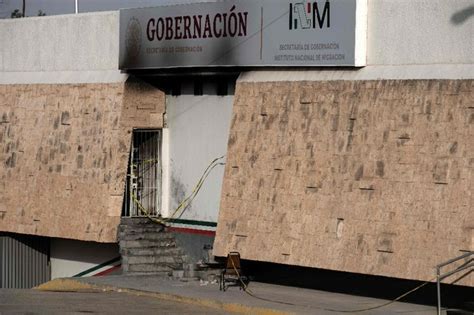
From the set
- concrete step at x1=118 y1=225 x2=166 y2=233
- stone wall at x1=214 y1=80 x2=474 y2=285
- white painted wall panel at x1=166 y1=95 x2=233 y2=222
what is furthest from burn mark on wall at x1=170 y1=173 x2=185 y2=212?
stone wall at x1=214 y1=80 x2=474 y2=285

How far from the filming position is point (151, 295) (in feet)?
83.8

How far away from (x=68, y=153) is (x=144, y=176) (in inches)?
75.3

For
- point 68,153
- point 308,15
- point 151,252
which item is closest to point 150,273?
point 151,252

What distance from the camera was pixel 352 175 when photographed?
78.3 ft

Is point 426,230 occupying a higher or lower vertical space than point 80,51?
lower

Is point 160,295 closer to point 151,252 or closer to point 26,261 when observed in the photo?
point 151,252

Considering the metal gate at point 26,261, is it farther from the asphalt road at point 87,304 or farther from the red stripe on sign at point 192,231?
the asphalt road at point 87,304

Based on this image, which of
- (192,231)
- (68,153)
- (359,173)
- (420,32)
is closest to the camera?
(420,32)

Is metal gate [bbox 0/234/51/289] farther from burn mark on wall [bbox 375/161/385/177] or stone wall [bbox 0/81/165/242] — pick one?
burn mark on wall [bbox 375/161/385/177]

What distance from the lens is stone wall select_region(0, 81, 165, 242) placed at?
99.2ft

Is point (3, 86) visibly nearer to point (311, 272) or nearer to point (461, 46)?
point (311, 272)

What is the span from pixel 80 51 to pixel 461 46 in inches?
487

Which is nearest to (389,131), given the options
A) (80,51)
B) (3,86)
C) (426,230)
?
(426,230)

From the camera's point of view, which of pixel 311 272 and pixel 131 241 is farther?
pixel 131 241
